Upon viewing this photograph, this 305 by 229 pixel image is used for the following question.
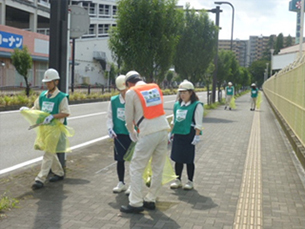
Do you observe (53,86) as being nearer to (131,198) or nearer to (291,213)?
(131,198)

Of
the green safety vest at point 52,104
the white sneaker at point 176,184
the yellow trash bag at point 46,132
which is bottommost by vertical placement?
the white sneaker at point 176,184

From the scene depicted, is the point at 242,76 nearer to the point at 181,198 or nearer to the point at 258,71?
the point at 181,198

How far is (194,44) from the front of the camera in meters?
21.8

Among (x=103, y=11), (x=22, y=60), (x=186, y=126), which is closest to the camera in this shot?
(x=186, y=126)

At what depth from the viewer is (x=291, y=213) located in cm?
534

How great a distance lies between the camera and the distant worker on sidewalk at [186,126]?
6379 millimetres

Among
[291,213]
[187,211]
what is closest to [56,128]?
[187,211]

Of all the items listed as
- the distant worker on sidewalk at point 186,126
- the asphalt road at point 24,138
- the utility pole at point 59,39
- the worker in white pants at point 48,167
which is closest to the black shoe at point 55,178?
the worker in white pants at point 48,167

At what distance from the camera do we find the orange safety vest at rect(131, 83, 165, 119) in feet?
16.8

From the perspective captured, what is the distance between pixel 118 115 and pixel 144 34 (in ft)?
27.1

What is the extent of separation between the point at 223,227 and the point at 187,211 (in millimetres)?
670

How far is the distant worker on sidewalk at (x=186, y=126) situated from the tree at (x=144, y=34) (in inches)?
301

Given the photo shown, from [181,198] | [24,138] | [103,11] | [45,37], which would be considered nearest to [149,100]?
[181,198]

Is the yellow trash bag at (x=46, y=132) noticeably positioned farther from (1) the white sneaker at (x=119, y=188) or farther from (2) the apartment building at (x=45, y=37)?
(2) the apartment building at (x=45, y=37)
